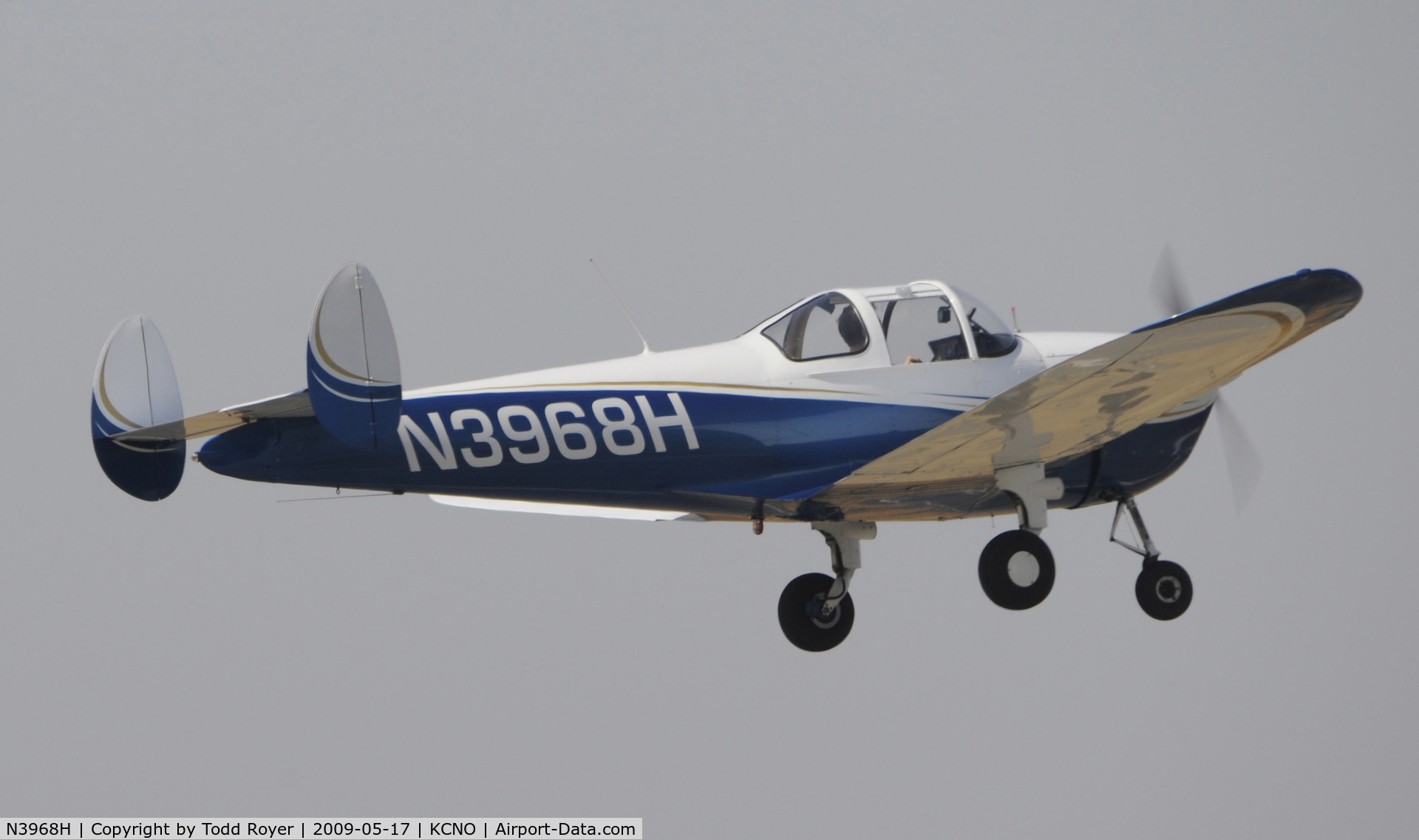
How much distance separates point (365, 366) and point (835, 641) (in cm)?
460

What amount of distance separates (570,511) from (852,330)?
114 inches

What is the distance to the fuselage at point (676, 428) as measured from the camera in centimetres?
881

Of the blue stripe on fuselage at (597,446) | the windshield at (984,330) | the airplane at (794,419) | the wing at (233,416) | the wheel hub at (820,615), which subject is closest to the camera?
the airplane at (794,419)

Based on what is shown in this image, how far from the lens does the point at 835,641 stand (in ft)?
36.7

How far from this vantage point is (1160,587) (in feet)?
34.7

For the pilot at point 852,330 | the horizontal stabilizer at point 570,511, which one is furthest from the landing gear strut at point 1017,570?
the horizontal stabilizer at point 570,511

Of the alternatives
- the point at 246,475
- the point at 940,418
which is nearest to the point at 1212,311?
the point at 940,418

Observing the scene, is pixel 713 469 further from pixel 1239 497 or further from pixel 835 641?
pixel 1239 497

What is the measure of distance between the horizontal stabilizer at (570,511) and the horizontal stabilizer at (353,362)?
2.36 metres

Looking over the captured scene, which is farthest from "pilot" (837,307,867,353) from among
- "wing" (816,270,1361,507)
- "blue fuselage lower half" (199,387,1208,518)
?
"wing" (816,270,1361,507)

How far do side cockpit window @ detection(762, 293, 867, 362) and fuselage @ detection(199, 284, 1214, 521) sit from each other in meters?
0.03

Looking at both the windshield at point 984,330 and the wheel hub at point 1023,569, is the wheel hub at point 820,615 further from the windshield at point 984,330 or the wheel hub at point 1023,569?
the windshield at point 984,330

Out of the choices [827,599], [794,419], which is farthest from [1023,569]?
[827,599]

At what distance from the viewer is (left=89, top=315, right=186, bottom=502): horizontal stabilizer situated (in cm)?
834
